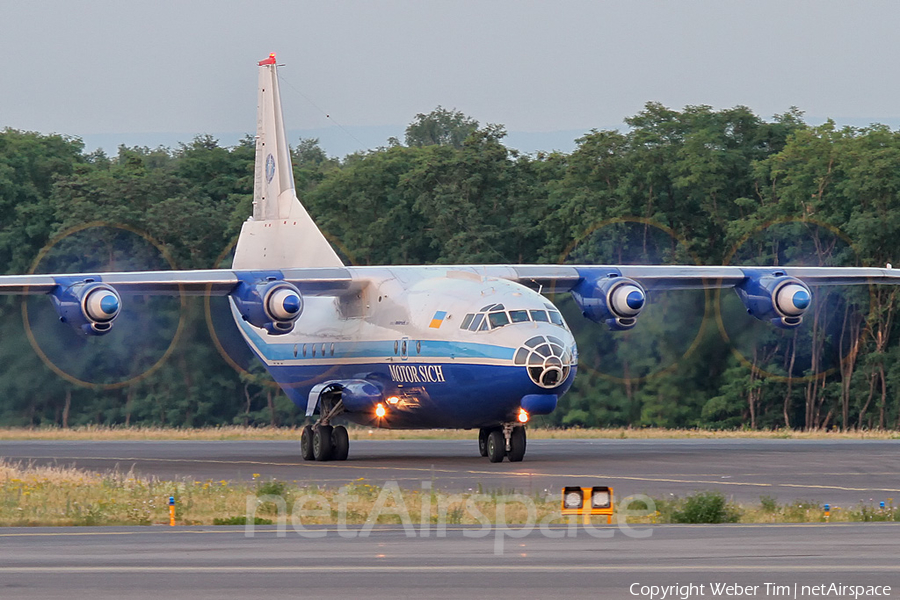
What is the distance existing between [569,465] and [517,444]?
1.70m

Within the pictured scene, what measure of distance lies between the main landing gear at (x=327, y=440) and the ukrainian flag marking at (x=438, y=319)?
11.4 feet

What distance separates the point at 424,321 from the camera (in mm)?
30109

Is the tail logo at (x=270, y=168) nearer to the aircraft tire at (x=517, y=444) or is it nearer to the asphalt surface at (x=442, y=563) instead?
the aircraft tire at (x=517, y=444)

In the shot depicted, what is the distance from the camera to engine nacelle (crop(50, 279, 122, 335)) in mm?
29578

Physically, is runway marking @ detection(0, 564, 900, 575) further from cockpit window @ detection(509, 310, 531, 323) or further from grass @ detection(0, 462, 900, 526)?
cockpit window @ detection(509, 310, 531, 323)

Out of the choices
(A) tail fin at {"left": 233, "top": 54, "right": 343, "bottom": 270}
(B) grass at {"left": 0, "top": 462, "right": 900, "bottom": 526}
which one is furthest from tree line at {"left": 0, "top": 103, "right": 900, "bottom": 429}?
(B) grass at {"left": 0, "top": 462, "right": 900, "bottom": 526}

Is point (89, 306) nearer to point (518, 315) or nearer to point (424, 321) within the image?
point (424, 321)

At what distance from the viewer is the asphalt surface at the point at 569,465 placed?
74.5ft

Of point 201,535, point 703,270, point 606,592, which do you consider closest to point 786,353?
point 703,270

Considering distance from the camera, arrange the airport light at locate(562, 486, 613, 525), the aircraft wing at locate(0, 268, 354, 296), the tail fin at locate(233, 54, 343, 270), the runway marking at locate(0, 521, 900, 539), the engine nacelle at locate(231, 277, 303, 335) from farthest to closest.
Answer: the tail fin at locate(233, 54, 343, 270) → the aircraft wing at locate(0, 268, 354, 296) → the engine nacelle at locate(231, 277, 303, 335) → the runway marking at locate(0, 521, 900, 539) → the airport light at locate(562, 486, 613, 525)

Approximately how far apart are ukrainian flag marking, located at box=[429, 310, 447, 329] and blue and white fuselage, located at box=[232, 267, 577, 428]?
0.08 ft

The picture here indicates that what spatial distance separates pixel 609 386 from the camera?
186ft

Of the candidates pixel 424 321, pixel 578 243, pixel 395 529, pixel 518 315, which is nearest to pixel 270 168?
pixel 424 321

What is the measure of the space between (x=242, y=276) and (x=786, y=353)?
102 ft
